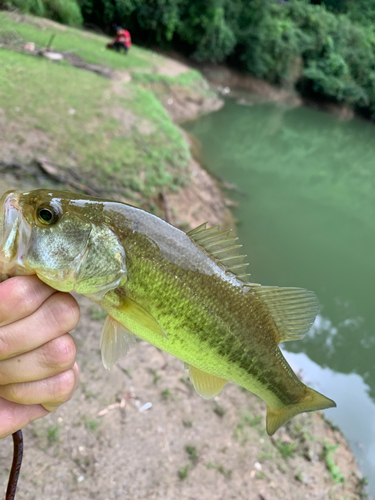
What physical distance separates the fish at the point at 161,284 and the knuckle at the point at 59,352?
0.19m

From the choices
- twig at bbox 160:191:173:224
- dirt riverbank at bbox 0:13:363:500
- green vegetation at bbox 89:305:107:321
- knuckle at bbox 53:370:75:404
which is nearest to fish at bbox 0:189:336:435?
knuckle at bbox 53:370:75:404

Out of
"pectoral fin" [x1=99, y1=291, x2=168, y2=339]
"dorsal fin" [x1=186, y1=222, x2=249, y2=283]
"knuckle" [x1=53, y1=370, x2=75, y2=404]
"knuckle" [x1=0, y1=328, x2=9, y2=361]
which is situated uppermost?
"dorsal fin" [x1=186, y1=222, x2=249, y2=283]

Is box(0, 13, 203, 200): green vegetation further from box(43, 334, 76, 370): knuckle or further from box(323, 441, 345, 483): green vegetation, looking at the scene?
box(323, 441, 345, 483): green vegetation

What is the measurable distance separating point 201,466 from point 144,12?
87.7 ft

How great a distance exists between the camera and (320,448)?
4.59 m

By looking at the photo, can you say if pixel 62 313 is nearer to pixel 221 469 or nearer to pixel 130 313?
pixel 130 313

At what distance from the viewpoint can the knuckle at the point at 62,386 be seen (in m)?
1.43

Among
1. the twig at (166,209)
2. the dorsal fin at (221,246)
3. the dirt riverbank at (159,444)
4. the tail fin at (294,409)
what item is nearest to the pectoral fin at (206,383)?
the tail fin at (294,409)

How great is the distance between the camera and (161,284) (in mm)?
1502

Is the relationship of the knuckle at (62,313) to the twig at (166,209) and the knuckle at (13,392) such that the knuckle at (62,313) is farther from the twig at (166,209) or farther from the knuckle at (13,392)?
the twig at (166,209)

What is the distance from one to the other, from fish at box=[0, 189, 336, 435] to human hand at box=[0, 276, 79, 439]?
0.08 meters

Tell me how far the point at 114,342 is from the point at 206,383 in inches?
22.7

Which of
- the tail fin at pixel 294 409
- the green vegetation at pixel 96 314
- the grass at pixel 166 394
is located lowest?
the grass at pixel 166 394

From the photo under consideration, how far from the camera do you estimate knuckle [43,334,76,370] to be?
136 cm
